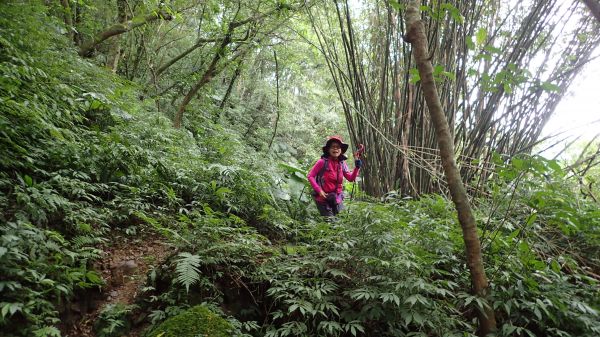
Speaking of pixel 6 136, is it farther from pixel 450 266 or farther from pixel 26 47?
pixel 450 266

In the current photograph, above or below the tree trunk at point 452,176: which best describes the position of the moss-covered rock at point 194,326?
below

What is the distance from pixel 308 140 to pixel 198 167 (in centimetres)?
622

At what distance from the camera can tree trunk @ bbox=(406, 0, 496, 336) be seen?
1.65 meters

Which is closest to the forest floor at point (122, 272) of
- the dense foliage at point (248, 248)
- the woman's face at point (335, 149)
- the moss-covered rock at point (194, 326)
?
the dense foliage at point (248, 248)

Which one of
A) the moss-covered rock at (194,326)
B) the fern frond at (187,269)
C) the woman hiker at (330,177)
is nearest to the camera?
the moss-covered rock at (194,326)

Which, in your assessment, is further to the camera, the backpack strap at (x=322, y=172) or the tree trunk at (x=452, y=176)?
the backpack strap at (x=322, y=172)

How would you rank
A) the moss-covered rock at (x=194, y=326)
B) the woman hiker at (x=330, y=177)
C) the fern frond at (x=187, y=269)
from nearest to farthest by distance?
the moss-covered rock at (x=194, y=326), the fern frond at (x=187, y=269), the woman hiker at (x=330, y=177)

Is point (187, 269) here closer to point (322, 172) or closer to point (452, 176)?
point (452, 176)

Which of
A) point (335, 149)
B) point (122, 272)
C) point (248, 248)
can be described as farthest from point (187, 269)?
point (335, 149)

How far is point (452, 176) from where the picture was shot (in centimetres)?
168

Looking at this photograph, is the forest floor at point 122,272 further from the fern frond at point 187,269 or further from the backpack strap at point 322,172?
the backpack strap at point 322,172

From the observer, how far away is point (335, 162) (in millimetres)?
3352

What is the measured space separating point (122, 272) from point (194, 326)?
0.83 meters

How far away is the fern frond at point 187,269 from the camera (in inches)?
69.3
